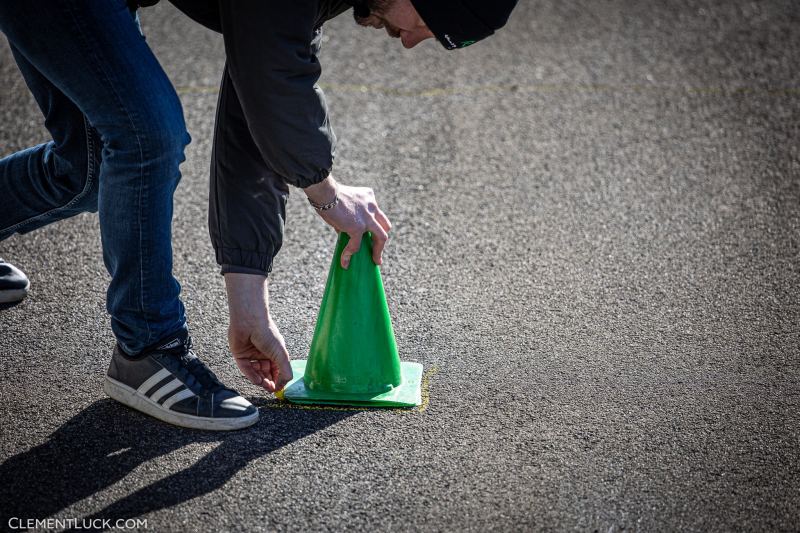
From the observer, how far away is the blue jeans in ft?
7.91

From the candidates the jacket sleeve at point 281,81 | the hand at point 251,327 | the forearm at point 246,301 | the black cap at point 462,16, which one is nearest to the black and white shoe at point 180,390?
the hand at point 251,327

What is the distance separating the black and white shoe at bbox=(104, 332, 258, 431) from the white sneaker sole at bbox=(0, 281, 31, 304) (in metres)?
0.96

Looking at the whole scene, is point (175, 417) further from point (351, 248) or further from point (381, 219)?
point (381, 219)

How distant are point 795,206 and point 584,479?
2.59 m

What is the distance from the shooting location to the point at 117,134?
252 centimetres

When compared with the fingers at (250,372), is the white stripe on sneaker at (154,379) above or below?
above

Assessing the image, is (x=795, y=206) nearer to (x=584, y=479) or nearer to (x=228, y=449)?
(x=584, y=479)

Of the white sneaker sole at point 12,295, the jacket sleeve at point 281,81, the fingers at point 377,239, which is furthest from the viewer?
the white sneaker sole at point 12,295

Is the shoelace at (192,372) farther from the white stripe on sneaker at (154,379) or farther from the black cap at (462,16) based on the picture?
the black cap at (462,16)

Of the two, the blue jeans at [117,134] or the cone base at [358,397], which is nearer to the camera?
the blue jeans at [117,134]

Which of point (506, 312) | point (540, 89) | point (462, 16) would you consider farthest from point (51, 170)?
point (540, 89)

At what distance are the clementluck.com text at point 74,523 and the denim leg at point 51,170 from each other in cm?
120

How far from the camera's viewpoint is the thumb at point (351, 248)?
2.83 meters

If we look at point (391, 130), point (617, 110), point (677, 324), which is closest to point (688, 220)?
point (677, 324)
